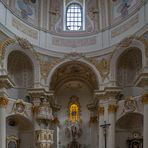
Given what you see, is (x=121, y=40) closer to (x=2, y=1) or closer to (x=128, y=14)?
(x=128, y=14)

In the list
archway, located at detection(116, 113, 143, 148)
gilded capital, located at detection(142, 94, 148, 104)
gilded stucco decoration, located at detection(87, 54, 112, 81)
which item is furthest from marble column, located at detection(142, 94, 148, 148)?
gilded stucco decoration, located at detection(87, 54, 112, 81)

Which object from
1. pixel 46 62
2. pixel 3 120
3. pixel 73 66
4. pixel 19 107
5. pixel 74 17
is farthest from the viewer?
pixel 74 17

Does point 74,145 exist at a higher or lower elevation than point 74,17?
lower

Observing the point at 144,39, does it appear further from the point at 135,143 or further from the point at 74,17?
the point at 74,17

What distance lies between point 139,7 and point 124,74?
210 inches

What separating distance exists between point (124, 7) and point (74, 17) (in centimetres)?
489

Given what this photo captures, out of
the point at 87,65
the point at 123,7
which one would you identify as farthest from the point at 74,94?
the point at 123,7

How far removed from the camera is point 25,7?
101 feet

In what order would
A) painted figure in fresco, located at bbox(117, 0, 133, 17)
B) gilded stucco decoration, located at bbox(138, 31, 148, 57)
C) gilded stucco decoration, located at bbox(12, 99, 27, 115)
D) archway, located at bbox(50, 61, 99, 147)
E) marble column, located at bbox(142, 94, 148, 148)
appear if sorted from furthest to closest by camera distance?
1. archway, located at bbox(50, 61, 99, 147)
2. painted figure in fresco, located at bbox(117, 0, 133, 17)
3. gilded stucco decoration, located at bbox(12, 99, 27, 115)
4. gilded stucco decoration, located at bbox(138, 31, 148, 57)
5. marble column, located at bbox(142, 94, 148, 148)

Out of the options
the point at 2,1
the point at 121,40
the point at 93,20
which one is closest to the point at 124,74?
the point at 121,40

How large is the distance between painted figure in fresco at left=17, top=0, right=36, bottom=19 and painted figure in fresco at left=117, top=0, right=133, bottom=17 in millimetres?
6914

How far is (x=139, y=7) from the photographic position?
2792 cm

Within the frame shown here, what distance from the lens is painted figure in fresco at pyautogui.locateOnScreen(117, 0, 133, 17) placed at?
2970 cm

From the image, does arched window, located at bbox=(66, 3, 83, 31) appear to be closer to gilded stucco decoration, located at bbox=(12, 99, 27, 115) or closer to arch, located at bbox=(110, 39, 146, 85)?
arch, located at bbox=(110, 39, 146, 85)
